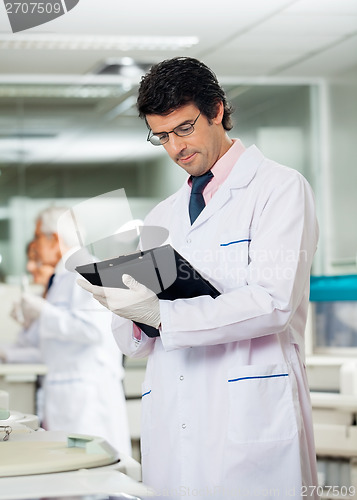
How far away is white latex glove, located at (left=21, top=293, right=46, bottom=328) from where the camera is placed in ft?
10.3

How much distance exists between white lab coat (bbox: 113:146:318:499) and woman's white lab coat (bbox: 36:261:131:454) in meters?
1.13

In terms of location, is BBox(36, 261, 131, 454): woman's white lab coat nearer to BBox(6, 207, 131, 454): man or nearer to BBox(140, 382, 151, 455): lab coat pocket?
BBox(6, 207, 131, 454): man

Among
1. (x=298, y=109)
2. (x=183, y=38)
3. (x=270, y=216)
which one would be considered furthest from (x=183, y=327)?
(x=298, y=109)

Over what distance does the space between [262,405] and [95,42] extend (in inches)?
81.2

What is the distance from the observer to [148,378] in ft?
5.04

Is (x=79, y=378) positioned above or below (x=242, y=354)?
below

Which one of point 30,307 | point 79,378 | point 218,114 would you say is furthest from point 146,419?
point 30,307

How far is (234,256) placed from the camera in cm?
141

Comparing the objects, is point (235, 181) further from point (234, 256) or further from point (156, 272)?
point (156, 272)

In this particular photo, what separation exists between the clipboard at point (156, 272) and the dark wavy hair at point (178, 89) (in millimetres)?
294

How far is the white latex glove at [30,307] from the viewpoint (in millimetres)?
3137

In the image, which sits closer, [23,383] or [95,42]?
[23,383]

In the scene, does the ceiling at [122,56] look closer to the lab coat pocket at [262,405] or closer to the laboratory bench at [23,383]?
the laboratory bench at [23,383]

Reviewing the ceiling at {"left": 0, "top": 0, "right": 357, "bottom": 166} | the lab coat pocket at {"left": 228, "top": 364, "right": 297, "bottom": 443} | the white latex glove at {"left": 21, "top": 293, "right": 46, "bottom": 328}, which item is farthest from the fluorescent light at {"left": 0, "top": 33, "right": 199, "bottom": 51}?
the lab coat pocket at {"left": 228, "top": 364, "right": 297, "bottom": 443}
